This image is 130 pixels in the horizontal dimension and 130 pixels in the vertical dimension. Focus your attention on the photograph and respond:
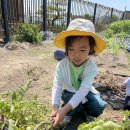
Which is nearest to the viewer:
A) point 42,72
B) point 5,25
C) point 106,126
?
point 106,126

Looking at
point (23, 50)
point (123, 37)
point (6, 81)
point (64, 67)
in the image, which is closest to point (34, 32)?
point (23, 50)

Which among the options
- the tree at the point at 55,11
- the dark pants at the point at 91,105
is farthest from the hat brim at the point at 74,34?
the tree at the point at 55,11

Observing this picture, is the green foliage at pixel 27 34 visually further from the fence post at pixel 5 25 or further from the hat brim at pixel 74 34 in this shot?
the hat brim at pixel 74 34

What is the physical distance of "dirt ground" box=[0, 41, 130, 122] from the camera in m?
3.55

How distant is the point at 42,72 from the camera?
4.63 m

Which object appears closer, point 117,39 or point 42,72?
point 42,72

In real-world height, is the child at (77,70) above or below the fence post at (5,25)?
above

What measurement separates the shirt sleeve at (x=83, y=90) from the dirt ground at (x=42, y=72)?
0.52 m

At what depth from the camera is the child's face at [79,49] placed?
2439 mm

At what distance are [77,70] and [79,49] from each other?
0.30 m

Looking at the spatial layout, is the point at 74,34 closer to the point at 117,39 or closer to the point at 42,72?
the point at 42,72

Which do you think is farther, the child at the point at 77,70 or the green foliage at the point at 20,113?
the child at the point at 77,70

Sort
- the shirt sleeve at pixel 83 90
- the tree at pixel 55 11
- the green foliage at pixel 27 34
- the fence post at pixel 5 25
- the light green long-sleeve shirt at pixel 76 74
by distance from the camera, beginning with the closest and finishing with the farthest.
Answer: the shirt sleeve at pixel 83 90
the light green long-sleeve shirt at pixel 76 74
the fence post at pixel 5 25
the green foliage at pixel 27 34
the tree at pixel 55 11

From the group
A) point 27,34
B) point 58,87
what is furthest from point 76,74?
point 27,34
